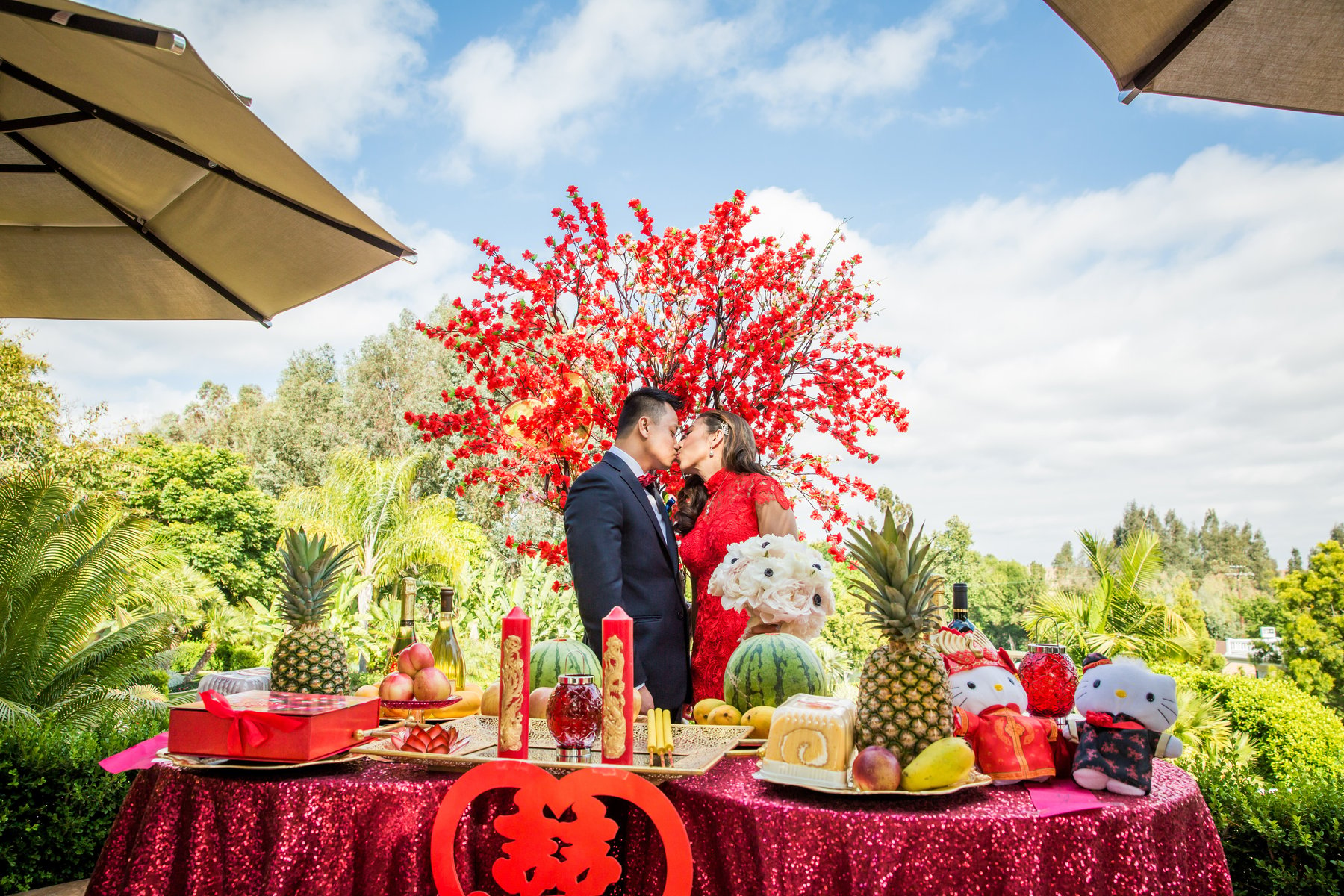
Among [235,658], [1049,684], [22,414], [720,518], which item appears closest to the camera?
[1049,684]

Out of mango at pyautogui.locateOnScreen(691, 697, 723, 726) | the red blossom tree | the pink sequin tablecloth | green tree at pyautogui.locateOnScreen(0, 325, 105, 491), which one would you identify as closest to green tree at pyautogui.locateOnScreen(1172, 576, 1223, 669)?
the red blossom tree

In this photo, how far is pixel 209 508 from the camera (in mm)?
21578

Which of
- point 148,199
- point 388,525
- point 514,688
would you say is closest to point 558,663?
point 514,688

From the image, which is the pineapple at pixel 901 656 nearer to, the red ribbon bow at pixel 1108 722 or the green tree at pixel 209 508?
the red ribbon bow at pixel 1108 722

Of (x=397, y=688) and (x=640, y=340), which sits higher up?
(x=640, y=340)

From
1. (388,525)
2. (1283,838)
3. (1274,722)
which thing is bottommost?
(1274,722)

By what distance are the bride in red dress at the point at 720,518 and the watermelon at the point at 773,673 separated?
0.86 m

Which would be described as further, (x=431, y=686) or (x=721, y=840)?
(x=431, y=686)

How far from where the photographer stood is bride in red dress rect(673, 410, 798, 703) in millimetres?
3570

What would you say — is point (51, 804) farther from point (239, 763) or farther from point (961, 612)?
point (961, 612)

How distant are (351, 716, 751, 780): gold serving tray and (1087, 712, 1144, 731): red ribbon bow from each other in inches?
32.8

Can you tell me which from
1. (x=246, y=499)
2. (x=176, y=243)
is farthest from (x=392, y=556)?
(x=176, y=243)

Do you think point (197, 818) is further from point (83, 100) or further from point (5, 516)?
point (5, 516)

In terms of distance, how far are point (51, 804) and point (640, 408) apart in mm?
3558
